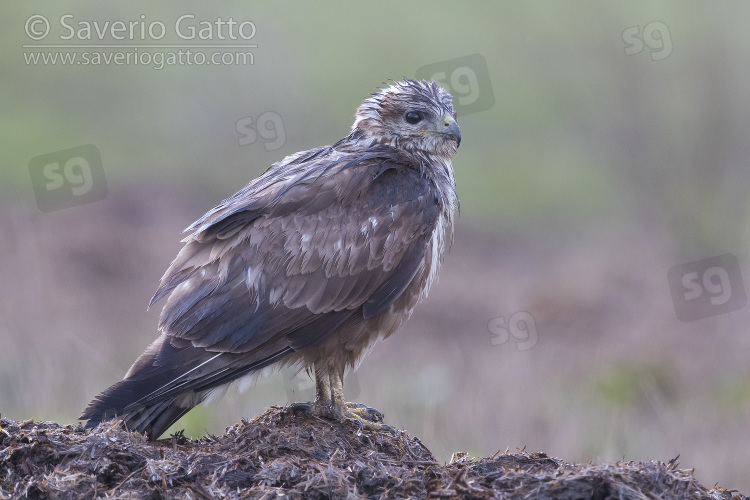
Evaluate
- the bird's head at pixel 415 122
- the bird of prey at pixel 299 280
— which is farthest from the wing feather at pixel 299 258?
the bird's head at pixel 415 122

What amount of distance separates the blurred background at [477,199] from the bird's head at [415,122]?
83.0 inches

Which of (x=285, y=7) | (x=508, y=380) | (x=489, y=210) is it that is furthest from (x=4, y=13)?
(x=508, y=380)

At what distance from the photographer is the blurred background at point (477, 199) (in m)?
10.5

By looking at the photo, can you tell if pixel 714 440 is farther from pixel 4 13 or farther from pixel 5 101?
pixel 4 13

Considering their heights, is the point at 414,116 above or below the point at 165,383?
above

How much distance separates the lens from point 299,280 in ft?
20.5

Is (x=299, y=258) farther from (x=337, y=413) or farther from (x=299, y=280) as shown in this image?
(x=337, y=413)

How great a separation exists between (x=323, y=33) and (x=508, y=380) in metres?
13.5

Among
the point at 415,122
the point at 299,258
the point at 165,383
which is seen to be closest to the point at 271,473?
the point at 165,383

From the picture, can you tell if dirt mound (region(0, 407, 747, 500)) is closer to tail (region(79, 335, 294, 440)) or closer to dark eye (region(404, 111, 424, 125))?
tail (region(79, 335, 294, 440))

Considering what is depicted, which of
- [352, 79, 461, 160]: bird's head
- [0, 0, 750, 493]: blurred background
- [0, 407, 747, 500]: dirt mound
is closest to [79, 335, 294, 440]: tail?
[0, 407, 747, 500]: dirt mound

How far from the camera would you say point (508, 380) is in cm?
1175

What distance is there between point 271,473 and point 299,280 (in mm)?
1720

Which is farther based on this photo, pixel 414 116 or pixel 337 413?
pixel 414 116
